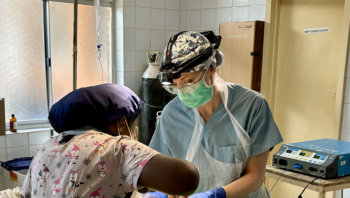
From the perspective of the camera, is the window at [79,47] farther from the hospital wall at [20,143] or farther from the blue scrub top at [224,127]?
the blue scrub top at [224,127]

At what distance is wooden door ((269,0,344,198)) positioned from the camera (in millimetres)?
2824

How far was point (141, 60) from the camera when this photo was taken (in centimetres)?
342

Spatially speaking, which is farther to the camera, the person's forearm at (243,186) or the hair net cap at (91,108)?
the person's forearm at (243,186)

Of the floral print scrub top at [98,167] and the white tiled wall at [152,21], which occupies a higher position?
the white tiled wall at [152,21]

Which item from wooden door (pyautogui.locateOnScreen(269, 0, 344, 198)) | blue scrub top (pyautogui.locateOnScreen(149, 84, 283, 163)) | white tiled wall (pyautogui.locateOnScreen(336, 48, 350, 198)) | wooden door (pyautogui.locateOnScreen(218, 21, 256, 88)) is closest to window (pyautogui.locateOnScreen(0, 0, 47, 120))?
wooden door (pyautogui.locateOnScreen(218, 21, 256, 88))

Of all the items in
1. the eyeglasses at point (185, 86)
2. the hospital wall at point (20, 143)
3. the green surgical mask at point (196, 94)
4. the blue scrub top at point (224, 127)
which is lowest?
the hospital wall at point (20, 143)

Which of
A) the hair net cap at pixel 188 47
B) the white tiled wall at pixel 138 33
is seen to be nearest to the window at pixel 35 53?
the white tiled wall at pixel 138 33

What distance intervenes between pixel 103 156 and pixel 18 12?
254cm

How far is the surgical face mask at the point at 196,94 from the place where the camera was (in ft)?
4.40

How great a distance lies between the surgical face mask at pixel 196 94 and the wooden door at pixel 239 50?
170cm

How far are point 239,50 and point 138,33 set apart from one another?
1.07 m

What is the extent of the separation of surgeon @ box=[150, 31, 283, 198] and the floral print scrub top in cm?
48

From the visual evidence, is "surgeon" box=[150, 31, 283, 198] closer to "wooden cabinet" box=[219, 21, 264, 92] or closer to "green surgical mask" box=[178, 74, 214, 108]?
"green surgical mask" box=[178, 74, 214, 108]

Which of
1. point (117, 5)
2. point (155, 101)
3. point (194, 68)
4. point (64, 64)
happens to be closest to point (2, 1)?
point (64, 64)
